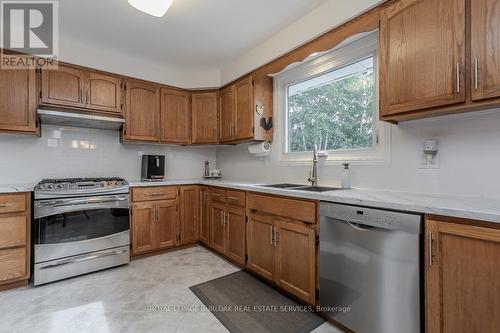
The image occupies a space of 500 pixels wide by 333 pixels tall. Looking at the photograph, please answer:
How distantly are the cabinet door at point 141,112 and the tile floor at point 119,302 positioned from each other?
159 centimetres

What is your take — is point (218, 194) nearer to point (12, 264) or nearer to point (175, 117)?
point (175, 117)

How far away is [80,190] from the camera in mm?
2432

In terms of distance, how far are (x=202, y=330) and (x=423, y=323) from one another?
1.31 m

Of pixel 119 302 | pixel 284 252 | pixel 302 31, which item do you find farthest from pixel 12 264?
pixel 302 31

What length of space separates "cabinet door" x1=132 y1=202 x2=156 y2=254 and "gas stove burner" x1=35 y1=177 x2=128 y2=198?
0.98 ft

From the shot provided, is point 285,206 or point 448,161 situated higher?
point 448,161

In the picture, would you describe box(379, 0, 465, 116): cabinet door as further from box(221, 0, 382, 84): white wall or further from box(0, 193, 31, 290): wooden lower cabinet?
box(0, 193, 31, 290): wooden lower cabinet

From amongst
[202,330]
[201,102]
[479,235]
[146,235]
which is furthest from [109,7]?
[479,235]

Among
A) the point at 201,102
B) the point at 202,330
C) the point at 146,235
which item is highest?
the point at 201,102

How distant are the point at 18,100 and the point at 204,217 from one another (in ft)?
7.61

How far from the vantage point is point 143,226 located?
2889 millimetres

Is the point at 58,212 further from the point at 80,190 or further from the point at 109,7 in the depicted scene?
the point at 109,7

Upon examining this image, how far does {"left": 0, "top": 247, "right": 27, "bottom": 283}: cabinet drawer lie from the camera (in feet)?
6.93

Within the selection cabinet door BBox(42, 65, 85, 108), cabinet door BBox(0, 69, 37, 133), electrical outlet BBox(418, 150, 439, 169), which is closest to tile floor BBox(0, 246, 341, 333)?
electrical outlet BBox(418, 150, 439, 169)
